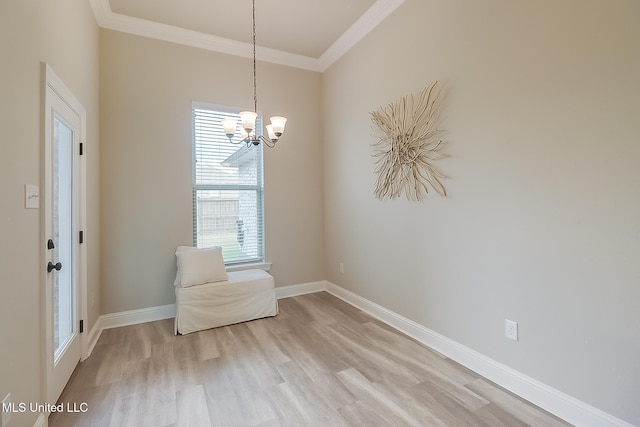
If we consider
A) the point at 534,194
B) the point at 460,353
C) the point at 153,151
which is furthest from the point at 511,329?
the point at 153,151

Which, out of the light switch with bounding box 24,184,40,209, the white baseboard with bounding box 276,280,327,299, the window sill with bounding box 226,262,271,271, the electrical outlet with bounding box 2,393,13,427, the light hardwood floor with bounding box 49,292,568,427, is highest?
the light switch with bounding box 24,184,40,209

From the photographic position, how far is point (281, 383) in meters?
2.17

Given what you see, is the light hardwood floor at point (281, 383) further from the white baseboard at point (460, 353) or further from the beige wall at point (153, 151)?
the beige wall at point (153, 151)

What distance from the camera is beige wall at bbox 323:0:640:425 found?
1.56 m

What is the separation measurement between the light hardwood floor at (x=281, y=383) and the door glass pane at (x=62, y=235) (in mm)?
430

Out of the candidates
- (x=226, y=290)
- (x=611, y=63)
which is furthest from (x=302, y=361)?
(x=611, y=63)

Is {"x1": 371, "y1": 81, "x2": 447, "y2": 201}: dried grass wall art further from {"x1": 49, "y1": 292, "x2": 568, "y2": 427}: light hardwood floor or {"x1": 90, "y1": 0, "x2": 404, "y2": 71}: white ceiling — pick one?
{"x1": 49, "y1": 292, "x2": 568, "y2": 427}: light hardwood floor

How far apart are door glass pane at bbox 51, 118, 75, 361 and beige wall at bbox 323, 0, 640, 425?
2.77m

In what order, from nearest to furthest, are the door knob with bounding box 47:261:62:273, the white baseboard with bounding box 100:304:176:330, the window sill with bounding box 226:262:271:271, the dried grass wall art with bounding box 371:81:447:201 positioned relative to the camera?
the door knob with bounding box 47:261:62:273
the dried grass wall art with bounding box 371:81:447:201
the white baseboard with bounding box 100:304:176:330
the window sill with bounding box 226:262:271:271

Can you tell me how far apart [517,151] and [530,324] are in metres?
1.15

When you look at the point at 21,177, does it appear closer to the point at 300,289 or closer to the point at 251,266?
A: the point at 251,266

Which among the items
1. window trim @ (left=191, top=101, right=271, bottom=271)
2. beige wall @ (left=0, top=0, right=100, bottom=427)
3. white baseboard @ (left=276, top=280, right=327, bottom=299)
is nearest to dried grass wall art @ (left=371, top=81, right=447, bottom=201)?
window trim @ (left=191, top=101, right=271, bottom=271)

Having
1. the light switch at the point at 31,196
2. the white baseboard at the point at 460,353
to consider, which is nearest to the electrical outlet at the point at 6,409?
the light switch at the point at 31,196

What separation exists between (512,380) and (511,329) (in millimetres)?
346
